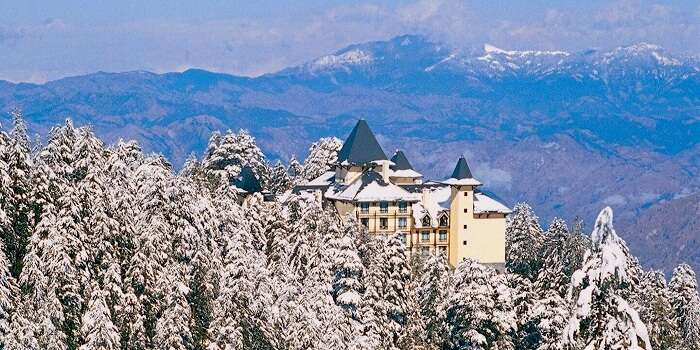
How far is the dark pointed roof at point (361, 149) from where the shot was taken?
303 ft

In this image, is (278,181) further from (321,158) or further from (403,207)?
(403,207)

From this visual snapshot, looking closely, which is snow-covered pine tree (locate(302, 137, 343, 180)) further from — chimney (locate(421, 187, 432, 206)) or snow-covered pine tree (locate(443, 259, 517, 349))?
snow-covered pine tree (locate(443, 259, 517, 349))

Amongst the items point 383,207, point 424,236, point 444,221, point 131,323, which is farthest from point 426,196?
point 131,323

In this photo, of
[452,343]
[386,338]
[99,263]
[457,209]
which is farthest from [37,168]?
[457,209]

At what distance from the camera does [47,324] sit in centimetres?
3005

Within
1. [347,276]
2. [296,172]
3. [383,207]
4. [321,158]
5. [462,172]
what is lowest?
[347,276]

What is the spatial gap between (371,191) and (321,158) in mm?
22539

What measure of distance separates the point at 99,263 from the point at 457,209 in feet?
182

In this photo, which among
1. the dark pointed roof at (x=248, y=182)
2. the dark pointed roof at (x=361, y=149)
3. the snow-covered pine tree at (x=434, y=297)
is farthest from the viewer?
the dark pointed roof at (x=361, y=149)

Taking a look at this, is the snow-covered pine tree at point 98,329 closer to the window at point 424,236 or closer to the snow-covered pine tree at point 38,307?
the snow-covered pine tree at point 38,307

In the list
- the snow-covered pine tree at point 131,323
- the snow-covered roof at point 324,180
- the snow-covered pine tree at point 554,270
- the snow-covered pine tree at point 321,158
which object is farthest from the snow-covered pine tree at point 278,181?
the snow-covered pine tree at point 131,323

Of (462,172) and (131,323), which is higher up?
(462,172)

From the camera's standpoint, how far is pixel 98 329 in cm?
3144

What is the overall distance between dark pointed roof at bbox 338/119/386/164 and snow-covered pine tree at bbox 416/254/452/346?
2506 centimetres
